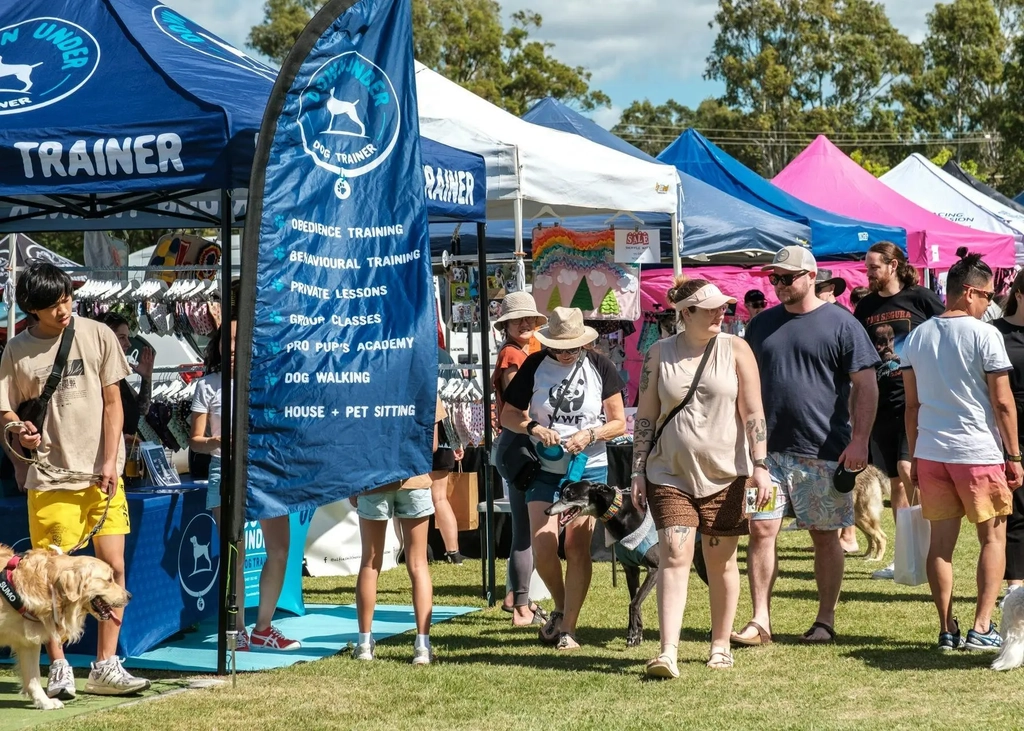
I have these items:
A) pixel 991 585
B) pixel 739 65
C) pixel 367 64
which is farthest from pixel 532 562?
pixel 739 65

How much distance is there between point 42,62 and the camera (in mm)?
6668

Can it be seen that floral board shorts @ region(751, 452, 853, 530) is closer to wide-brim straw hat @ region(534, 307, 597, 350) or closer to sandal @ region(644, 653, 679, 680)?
sandal @ region(644, 653, 679, 680)

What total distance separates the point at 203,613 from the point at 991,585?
166 inches

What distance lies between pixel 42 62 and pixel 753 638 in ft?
15.4

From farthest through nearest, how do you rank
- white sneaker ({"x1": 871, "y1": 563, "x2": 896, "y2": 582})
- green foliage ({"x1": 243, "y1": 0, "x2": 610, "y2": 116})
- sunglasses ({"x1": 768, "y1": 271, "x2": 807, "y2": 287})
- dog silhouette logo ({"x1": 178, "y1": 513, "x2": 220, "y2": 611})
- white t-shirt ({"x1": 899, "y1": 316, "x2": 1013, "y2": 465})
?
green foliage ({"x1": 243, "y1": 0, "x2": 610, "y2": 116}) < white sneaker ({"x1": 871, "y1": 563, "x2": 896, "y2": 582}) < dog silhouette logo ({"x1": 178, "y1": 513, "x2": 220, "y2": 611}) < sunglasses ({"x1": 768, "y1": 271, "x2": 807, "y2": 287}) < white t-shirt ({"x1": 899, "y1": 316, "x2": 1013, "y2": 465})

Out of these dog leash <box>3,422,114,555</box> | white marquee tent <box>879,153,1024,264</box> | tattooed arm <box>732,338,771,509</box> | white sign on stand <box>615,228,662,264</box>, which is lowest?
dog leash <box>3,422,114,555</box>

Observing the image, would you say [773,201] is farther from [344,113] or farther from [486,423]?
[344,113]

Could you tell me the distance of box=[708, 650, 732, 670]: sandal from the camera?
6117 mm

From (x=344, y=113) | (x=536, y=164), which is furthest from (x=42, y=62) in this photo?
(x=536, y=164)

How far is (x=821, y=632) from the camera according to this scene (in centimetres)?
684

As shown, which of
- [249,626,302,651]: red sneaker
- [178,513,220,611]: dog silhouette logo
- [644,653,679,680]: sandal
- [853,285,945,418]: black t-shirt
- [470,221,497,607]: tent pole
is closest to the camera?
[644,653,679,680]: sandal

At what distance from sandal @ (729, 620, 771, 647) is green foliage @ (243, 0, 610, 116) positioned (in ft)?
124

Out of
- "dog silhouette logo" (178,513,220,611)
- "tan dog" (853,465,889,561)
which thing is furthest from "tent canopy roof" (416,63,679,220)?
"dog silhouette logo" (178,513,220,611)

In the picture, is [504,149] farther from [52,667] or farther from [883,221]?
[883,221]
